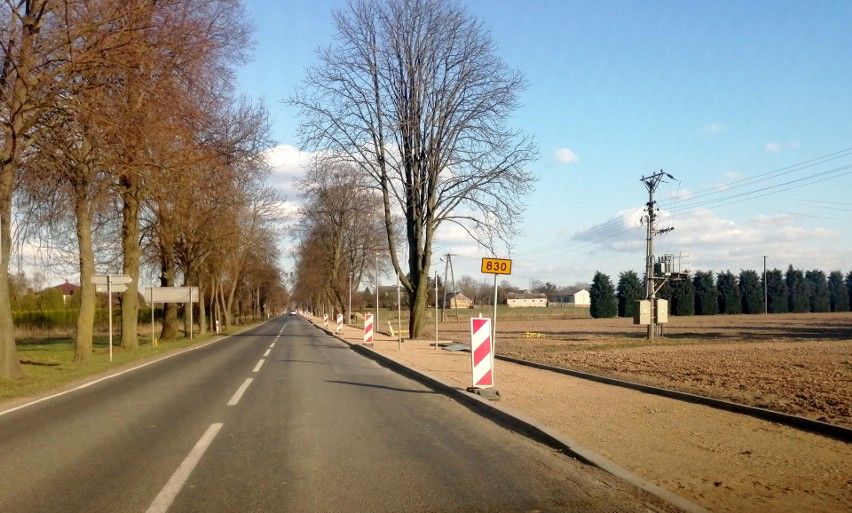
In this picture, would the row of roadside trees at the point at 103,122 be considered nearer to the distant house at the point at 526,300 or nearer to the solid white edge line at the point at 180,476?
the solid white edge line at the point at 180,476

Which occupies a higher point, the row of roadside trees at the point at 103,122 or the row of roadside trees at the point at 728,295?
the row of roadside trees at the point at 103,122

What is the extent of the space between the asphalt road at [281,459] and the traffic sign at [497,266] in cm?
260

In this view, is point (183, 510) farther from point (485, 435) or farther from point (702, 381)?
point (702, 381)

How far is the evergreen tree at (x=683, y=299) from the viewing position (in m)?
91.2

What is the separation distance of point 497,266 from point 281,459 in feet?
22.1

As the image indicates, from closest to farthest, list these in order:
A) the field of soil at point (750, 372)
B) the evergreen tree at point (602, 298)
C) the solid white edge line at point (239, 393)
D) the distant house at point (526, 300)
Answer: the field of soil at point (750, 372), the solid white edge line at point (239, 393), the evergreen tree at point (602, 298), the distant house at point (526, 300)

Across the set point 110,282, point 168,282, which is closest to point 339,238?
point 168,282

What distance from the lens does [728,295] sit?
95.5m

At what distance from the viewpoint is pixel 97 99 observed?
Result: 16609 mm

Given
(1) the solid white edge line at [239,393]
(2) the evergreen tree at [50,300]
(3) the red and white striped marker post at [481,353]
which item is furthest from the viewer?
(2) the evergreen tree at [50,300]

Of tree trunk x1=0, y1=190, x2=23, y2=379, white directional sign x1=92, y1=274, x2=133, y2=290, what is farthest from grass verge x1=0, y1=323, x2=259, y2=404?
white directional sign x1=92, y1=274, x2=133, y2=290

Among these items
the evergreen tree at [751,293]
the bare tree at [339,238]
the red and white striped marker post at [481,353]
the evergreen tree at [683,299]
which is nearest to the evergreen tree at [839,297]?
the evergreen tree at [751,293]

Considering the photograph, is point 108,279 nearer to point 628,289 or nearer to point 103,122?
point 103,122

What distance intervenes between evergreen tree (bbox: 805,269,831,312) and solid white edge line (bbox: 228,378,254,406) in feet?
339
